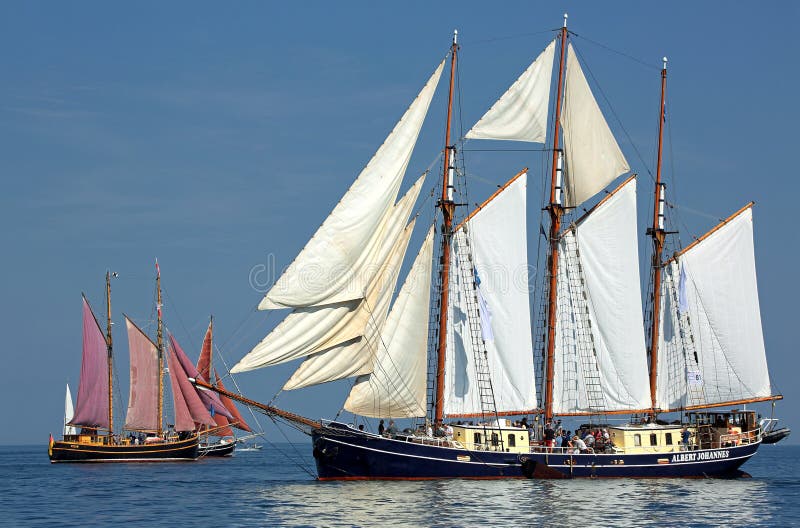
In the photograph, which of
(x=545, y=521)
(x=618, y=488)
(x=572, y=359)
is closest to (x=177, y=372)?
(x=572, y=359)

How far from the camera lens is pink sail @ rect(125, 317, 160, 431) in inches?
3730

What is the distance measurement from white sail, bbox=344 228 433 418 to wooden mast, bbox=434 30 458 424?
873 millimetres

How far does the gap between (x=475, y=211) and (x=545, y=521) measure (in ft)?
68.0

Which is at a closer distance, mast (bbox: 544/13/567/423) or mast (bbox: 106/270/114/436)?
mast (bbox: 544/13/567/423)

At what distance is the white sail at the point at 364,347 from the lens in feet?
176

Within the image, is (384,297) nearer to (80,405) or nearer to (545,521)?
(545,521)

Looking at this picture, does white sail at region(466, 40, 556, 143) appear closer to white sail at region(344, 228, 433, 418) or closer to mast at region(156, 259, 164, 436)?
white sail at region(344, 228, 433, 418)

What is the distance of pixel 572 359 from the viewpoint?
62844mm

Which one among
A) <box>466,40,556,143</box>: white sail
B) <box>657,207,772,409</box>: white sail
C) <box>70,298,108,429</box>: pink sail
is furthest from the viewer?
<box>70,298,108,429</box>: pink sail

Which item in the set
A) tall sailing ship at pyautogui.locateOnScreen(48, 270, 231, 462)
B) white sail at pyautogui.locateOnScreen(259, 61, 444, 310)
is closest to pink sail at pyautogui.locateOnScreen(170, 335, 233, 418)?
tall sailing ship at pyautogui.locateOnScreen(48, 270, 231, 462)

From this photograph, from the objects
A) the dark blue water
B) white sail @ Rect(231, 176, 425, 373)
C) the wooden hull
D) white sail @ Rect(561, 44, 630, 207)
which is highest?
white sail @ Rect(561, 44, 630, 207)

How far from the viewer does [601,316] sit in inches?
2494

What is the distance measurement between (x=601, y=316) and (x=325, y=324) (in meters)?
17.0

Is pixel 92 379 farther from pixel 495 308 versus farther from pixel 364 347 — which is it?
pixel 364 347
